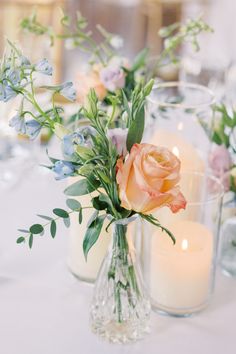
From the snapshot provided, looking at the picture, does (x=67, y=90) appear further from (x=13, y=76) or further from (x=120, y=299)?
(x=120, y=299)

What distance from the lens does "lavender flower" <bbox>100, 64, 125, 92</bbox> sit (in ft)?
4.06

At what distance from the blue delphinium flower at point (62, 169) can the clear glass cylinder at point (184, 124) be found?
1.15 feet

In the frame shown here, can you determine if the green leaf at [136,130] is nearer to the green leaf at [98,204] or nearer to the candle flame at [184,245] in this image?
the green leaf at [98,204]

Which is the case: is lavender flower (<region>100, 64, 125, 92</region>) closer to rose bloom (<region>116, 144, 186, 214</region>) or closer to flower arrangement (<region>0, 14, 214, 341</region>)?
flower arrangement (<region>0, 14, 214, 341</region>)

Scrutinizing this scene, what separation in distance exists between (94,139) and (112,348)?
1.00 ft

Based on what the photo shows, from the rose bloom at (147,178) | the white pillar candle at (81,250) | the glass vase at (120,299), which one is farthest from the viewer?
the white pillar candle at (81,250)

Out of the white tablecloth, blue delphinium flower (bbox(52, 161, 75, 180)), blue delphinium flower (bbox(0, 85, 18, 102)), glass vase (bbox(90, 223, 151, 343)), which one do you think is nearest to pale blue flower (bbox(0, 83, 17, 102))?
blue delphinium flower (bbox(0, 85, 18, 102))

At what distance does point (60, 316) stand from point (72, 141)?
0.31m

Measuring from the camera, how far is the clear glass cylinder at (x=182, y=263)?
1.04m

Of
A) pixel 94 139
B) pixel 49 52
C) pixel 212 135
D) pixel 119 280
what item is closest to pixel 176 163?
pixel 94 139

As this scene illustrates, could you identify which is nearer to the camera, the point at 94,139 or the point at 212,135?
the point at 94,139

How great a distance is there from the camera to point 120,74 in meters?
1.25

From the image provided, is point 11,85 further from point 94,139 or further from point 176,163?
point 176,163

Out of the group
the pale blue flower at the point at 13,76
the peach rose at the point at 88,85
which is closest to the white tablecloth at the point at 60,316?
the peach rose at the point at 88,85
